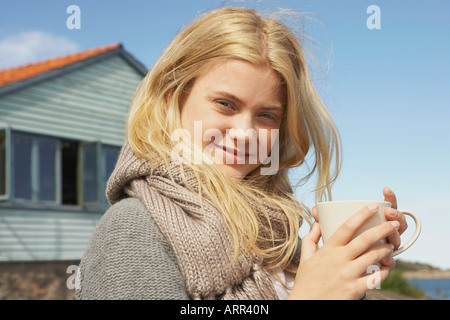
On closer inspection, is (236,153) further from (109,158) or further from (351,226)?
(109,158)

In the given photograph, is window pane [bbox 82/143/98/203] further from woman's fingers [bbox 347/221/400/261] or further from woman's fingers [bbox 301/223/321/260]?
woman's fingers [bbox 347/221/400/261]

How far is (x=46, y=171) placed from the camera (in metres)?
10.0

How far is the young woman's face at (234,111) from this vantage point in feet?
6.15

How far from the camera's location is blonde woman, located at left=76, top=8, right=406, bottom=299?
1.47m

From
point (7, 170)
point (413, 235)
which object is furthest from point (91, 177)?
point (413, 235)

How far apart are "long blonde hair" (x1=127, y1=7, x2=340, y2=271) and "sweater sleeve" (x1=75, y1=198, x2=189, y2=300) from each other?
249mm

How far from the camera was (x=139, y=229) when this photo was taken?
5.10ft

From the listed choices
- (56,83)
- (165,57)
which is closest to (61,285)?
(56,83)

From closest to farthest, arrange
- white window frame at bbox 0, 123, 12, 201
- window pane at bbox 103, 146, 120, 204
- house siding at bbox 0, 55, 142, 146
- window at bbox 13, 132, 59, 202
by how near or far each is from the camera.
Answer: white window frame at bbox 0, 123, 12, 201 → window at bbox 13, 132, 59, 202 → house siding at bbox 0, 55, 142, 146 → window pane at bbox 103, 146, 120, 204

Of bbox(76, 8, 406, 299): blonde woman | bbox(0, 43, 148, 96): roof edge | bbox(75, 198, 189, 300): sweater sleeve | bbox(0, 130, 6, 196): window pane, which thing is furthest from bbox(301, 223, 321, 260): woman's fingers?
bbox(0, 43, 148, 96): roof edge

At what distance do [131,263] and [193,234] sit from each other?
0.21m

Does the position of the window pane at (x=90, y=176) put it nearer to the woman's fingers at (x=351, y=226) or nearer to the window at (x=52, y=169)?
the window at (x=52, y=169)

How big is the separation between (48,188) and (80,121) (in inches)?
67.2
